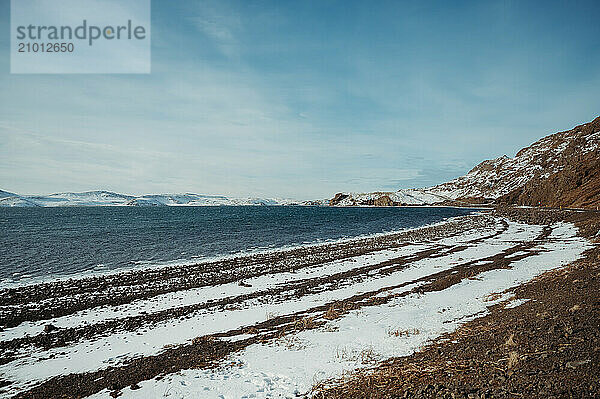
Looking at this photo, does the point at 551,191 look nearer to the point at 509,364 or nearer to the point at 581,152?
the point at 581,152

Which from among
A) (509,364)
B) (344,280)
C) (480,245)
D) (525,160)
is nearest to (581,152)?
(525,160)

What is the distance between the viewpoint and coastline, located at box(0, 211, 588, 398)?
10.6 m

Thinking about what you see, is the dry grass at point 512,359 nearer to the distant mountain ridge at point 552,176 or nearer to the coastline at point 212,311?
the coastline at point 212,311

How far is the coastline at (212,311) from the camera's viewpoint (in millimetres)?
10570

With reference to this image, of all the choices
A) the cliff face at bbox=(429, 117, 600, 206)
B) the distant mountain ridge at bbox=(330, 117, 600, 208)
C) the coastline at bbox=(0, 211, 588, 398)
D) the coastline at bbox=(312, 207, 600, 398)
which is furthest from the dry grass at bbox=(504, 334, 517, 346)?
the cliff face at bbox=(429, 117, 600, 206)

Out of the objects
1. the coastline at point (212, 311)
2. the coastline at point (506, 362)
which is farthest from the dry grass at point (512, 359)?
the coastline at point (212, 311)

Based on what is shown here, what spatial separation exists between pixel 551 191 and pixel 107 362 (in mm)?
146508

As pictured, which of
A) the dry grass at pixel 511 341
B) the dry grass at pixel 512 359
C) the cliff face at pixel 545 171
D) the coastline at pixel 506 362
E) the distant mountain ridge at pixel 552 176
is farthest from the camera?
the cliff face at pixel 545 171

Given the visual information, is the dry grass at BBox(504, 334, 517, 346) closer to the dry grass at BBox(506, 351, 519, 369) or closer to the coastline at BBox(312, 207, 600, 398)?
the coastline at BBox(312, 207, 600, 398)

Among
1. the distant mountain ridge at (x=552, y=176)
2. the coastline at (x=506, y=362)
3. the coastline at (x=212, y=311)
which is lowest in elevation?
the coastline at (x=212, y=311)

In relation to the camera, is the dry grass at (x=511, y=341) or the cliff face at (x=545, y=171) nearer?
the dry grass at (x=511, y=341)

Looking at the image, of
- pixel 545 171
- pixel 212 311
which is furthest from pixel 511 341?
pixel 545 171

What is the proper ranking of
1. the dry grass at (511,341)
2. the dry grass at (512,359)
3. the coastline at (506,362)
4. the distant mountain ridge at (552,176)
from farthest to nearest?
the distant mountain ridge at (552,176) < the dry grass at (511,341) < the dry grass at (512,359) < the coastline at (506,362)

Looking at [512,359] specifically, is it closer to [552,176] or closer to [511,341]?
[511,341]
